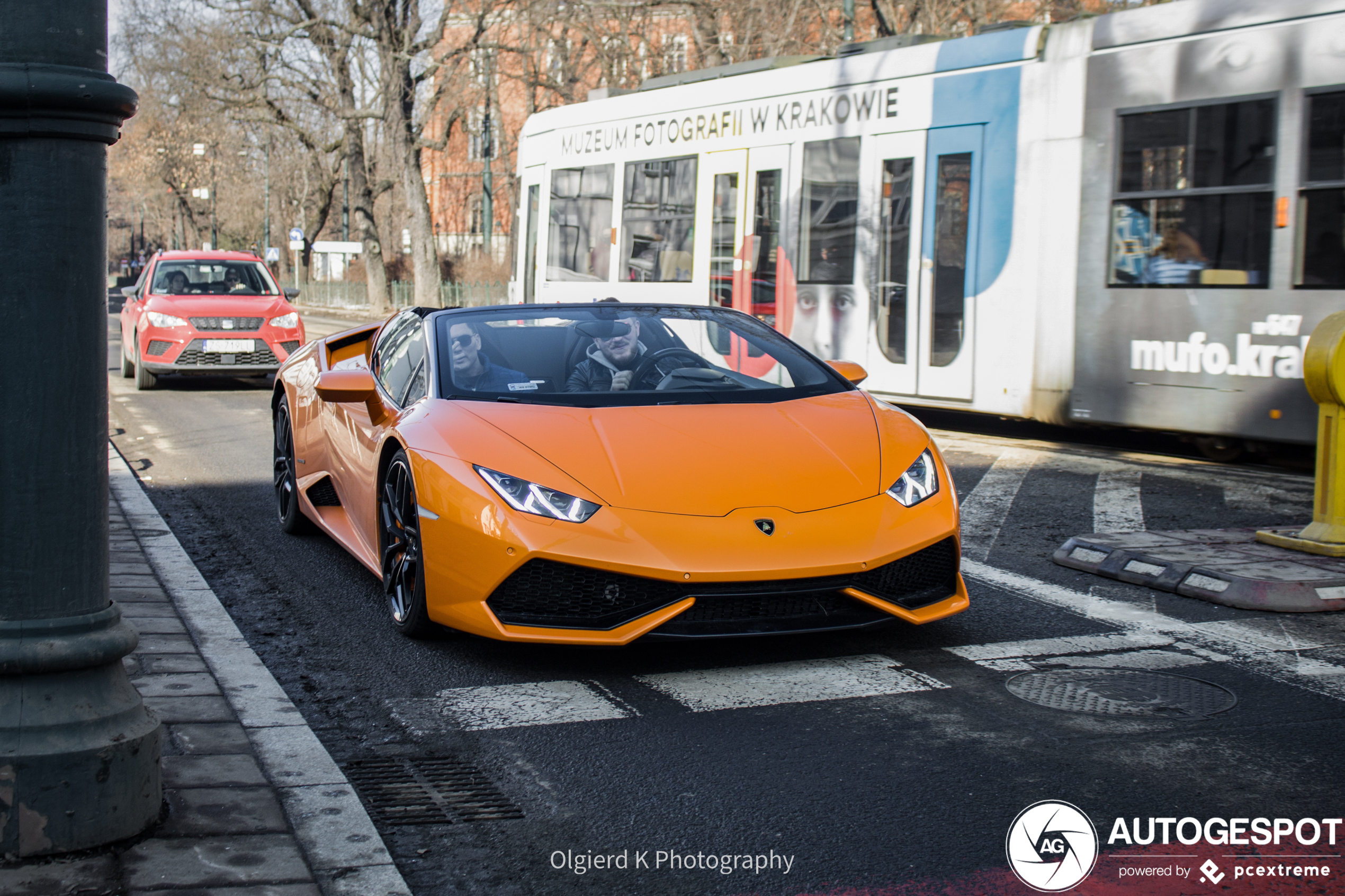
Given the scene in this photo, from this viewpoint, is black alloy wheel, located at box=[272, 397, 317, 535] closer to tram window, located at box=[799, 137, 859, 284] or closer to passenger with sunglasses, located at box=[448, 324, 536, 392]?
passenger with sunglasses, located at box=[448, 324, 536, 392]

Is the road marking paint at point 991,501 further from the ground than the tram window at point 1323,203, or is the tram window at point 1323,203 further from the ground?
the tram window at point 1323,203

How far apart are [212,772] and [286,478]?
13.9ft

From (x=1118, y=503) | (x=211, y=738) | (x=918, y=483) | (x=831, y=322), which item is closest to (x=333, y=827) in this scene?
(x=211, y=738)

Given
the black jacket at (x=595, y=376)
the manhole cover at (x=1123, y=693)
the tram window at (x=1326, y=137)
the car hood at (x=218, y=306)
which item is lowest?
the manhole cover at (x=1123, y=693)

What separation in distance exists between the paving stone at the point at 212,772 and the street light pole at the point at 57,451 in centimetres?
42

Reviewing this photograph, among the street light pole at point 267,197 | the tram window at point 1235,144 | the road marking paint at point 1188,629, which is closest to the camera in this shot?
the road marking paint at point 1188,629

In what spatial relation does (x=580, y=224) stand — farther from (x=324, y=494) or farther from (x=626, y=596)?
(x=626, y=596)

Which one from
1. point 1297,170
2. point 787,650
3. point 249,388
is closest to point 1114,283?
point 1297,170

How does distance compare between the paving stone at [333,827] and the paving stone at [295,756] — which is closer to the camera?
the paving stone at [333,827]

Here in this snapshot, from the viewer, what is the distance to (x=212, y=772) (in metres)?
3.65

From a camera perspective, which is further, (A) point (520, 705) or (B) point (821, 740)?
(A) point (520, 705)

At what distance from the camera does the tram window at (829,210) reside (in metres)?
13.0

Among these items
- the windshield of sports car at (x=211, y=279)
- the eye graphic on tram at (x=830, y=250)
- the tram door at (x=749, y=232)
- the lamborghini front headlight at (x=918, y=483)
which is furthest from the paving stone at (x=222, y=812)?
the windshield of sports car at (x=211, y=279)

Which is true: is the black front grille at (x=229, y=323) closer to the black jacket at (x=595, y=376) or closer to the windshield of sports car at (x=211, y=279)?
the windshield of sports car at (x=211, y=279)
